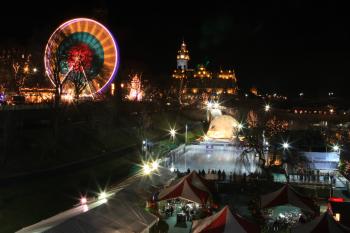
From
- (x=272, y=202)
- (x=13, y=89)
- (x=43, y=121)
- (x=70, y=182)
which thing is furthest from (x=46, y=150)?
(x=13, y=89)

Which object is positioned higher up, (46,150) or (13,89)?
(13,89)

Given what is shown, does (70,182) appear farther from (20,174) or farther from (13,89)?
(13,89)

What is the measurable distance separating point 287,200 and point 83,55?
26.8 meters

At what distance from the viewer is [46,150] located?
26047 mm

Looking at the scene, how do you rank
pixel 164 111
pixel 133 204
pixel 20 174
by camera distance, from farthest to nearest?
pixel 164 111 < pixel 20 174 < pixel 133 204

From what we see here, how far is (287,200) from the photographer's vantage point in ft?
57.3

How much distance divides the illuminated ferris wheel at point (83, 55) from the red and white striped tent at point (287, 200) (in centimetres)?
2343

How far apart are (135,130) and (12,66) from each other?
14.1m

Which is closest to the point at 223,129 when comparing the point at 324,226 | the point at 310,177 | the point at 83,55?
the point at 83,55

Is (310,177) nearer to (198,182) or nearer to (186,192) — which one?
(198,182)

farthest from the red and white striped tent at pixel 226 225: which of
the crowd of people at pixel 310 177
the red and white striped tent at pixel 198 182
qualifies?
the crowd of people at pixel 310 177

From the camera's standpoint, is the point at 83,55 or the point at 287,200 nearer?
the point at 287,200

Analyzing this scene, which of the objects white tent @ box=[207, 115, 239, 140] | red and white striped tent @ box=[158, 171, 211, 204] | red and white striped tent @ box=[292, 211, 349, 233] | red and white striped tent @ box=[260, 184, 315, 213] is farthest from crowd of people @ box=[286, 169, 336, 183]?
white tent @ box=[207, 115, 239, 140]

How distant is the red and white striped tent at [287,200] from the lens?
57.1 ft
